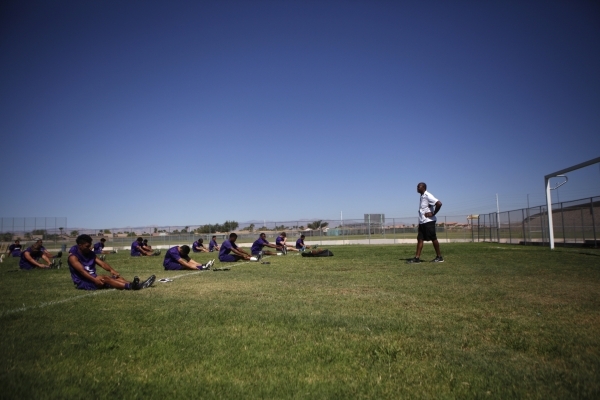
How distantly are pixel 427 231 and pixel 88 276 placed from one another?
29.7ft

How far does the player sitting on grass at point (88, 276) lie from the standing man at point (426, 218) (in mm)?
7866

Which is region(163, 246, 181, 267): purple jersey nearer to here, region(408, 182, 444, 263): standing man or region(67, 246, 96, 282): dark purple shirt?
region(67, 246, 96, 282): dark purple shirt

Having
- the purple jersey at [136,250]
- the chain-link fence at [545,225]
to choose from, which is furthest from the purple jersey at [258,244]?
the chain-link fence at [545,225]

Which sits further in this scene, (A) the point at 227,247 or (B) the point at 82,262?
(A) the point at 227,247

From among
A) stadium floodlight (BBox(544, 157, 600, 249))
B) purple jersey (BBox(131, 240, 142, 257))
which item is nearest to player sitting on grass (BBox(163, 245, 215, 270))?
purple jersey (BBox(131, 240, 142, 257))

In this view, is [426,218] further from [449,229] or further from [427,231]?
[449,229]

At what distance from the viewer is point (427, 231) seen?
464 inches

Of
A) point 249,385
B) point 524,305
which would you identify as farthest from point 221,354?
point 524,305

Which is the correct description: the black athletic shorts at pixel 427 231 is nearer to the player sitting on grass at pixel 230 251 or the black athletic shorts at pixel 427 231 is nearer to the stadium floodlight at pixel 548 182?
the player sitting on grass at pixel 230 251

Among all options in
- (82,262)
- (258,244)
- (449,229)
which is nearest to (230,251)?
(258,244)

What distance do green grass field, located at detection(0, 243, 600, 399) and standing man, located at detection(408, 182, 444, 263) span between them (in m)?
5.21

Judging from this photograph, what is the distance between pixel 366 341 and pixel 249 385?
4.43ft

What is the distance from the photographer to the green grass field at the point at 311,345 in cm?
271

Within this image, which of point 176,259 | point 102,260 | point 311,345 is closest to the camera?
point 311,345
